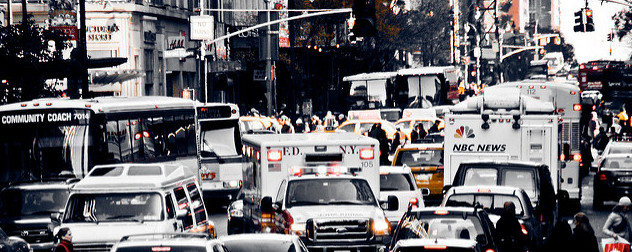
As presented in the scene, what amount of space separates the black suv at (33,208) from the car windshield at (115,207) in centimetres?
193

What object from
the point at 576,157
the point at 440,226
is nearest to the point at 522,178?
the point at 440,226

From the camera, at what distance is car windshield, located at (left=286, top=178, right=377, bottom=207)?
18.0m

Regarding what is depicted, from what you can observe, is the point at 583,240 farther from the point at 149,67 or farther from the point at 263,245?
the point at 149,67

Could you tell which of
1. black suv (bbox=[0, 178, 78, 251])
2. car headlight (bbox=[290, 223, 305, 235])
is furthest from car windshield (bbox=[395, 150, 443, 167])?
car headlight (bbox=[290, 223, 305, 235])

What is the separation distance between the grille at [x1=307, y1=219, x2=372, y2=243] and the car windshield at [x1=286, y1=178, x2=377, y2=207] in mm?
820

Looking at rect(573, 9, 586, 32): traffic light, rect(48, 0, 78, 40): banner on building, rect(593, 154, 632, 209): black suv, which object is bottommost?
rect(593, 154, 632, 209): black suv

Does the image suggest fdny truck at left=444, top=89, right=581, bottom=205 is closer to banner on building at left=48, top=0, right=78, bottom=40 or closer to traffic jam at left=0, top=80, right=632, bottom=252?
traffic jam at left=0, top=80, right=632, bottom=252

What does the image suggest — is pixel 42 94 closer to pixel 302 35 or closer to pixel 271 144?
Result: pixel 271 144

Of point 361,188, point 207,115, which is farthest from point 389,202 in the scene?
point 207,115

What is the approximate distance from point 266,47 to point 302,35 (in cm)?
1747

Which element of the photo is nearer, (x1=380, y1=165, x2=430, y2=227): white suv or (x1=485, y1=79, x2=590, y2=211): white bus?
(x1=380, y1=165, x2=430, y2=227): white suv

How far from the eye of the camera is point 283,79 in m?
76.6

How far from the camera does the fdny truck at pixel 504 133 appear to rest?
24.4 m

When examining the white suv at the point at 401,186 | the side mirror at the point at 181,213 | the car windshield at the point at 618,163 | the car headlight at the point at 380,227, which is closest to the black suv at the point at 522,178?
the white suv at the point at 401,186
